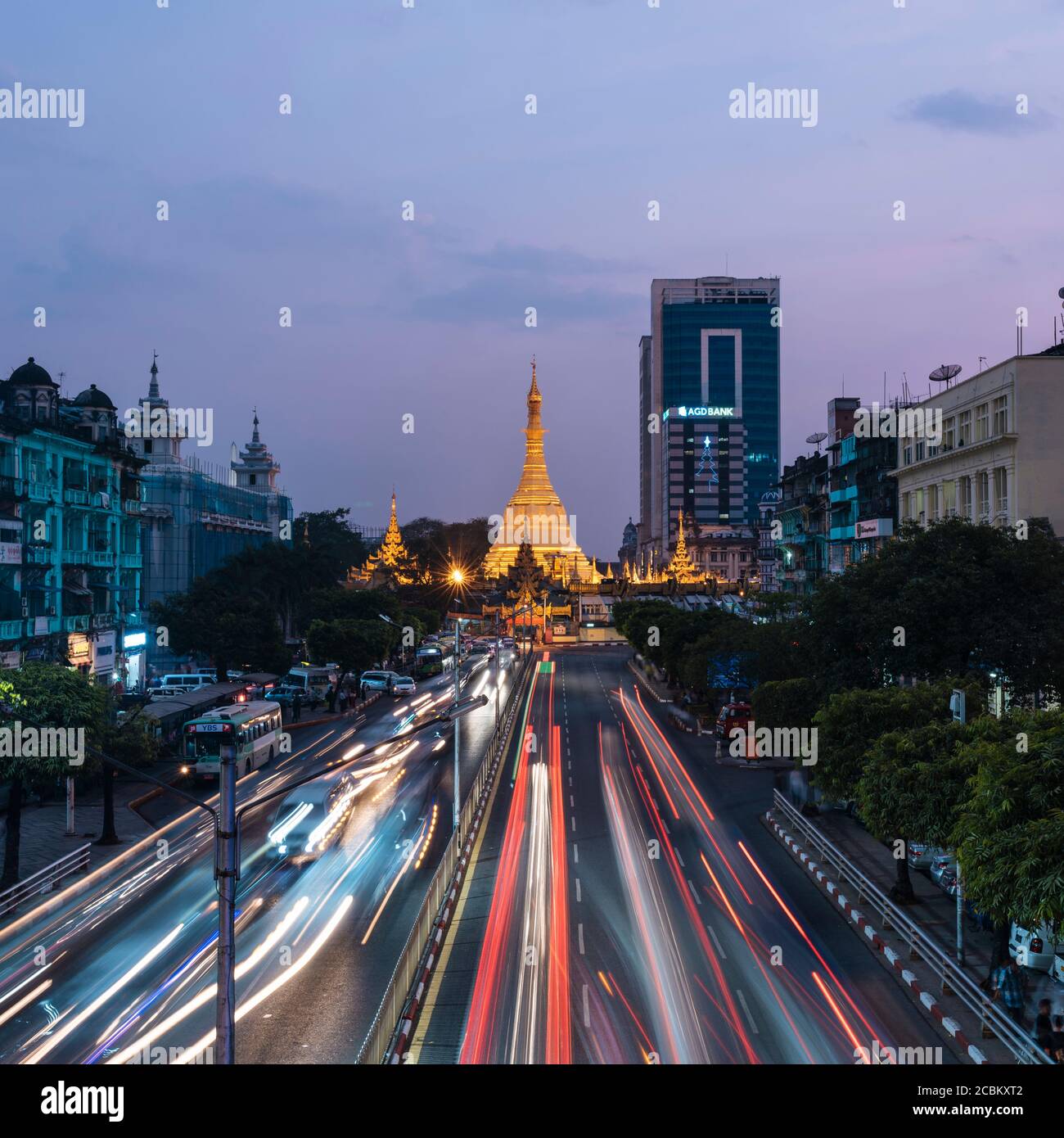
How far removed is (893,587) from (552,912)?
62.7 ft

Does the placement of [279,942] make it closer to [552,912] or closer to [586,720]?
[552,912]

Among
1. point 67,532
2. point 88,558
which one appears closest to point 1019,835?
point 67,532

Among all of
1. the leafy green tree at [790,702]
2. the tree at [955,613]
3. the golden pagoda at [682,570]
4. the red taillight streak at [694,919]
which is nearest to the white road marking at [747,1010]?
the red taillight streak at [694,919]

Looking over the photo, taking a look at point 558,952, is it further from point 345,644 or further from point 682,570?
point 682,570

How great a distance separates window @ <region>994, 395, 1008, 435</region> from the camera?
1847 inches

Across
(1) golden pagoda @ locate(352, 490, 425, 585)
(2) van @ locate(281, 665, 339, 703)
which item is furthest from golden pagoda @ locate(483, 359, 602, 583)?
(2) van @ locate(281, 665, 339, 703)

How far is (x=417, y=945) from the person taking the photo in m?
21.9

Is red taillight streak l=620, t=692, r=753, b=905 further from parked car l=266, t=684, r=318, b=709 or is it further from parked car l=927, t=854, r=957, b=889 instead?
parked car l=266, t=684, r=318, b=709

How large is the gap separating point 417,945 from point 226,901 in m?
9.18

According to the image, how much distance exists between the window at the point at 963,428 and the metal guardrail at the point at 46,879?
38816 mm

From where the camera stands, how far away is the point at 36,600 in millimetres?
56781

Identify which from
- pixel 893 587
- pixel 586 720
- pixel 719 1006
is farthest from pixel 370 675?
pixel 719 1006

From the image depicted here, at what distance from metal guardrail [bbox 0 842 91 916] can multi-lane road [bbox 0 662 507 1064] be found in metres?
0.81

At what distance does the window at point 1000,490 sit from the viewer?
155 feet
